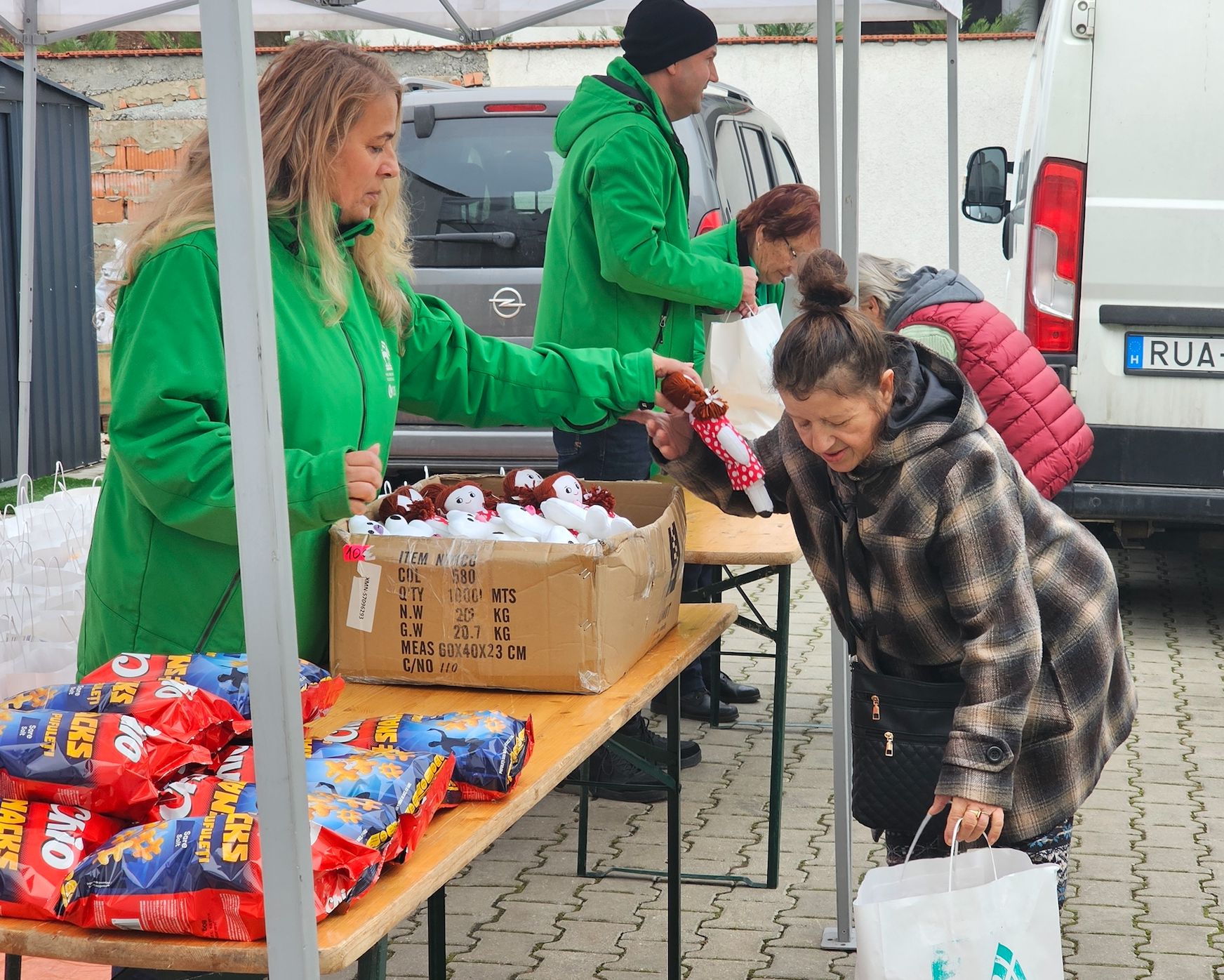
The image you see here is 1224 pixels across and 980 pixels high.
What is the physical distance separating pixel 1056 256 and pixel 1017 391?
5.54 ft

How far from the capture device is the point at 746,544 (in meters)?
3.34

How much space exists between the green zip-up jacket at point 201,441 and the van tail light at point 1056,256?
131 inches

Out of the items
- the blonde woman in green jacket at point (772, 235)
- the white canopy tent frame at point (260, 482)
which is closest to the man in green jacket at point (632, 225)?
the blonde woman in green jacket at point (772, 235)

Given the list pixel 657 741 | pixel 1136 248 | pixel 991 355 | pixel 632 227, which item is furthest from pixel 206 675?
pixel 1136 248

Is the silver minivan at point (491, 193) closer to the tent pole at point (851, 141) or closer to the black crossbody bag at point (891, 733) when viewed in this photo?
the tent pole at point (851, 141)

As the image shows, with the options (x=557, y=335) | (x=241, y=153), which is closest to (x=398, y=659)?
(x=241, y=153)

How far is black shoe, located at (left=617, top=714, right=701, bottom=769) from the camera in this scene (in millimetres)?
3998

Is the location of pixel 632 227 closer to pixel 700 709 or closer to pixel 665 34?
pixel 665 34

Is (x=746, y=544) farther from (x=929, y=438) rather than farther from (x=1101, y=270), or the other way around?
(x=1101, y=270)

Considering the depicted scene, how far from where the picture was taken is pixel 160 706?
5.37 feet

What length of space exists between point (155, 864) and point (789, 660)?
4458 mm

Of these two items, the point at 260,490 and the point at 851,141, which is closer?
the point at 260,490

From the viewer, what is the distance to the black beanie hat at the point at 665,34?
3.77 metres

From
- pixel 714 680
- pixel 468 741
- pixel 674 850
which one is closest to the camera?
pixel 468 741
